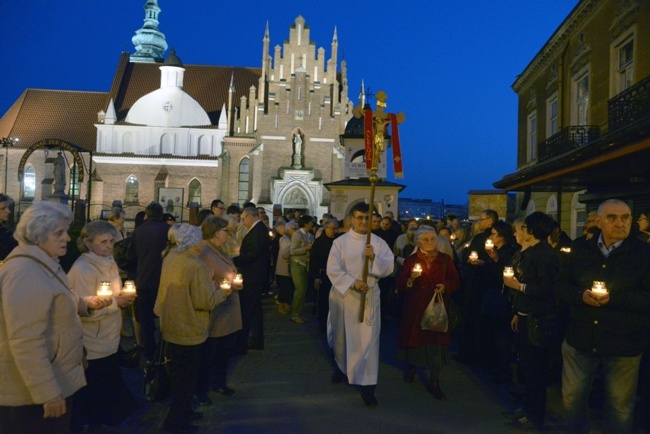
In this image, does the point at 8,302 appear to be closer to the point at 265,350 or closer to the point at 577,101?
the point at 265,350

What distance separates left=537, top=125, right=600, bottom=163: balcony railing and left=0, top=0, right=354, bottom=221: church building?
1983 cm

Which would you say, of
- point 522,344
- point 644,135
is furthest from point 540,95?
point 522,344

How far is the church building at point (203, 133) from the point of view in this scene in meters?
42.6

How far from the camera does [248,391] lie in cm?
684

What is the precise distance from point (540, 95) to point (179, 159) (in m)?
28.4

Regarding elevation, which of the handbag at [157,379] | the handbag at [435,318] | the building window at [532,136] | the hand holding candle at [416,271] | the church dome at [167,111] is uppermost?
the church dome at [167,111]

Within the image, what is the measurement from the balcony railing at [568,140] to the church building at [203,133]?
19.8 meters

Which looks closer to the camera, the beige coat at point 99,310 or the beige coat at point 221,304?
the beige coat at point 99,310

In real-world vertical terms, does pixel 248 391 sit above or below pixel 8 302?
below

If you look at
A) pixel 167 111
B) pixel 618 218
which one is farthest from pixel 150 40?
pixel 618 218

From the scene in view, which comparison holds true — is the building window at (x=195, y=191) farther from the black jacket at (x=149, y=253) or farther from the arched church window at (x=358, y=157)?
the black jacket at (x=149, y=253)

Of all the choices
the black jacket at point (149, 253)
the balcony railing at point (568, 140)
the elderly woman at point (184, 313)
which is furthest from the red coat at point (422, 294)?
the balcony railing at point (568, 140)

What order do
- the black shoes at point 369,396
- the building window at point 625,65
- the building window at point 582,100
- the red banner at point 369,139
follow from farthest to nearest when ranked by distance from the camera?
the building window at point 582,100 → the building window at point 625,65 → the red banner at point 369,139 → the black shoes at point 369,396

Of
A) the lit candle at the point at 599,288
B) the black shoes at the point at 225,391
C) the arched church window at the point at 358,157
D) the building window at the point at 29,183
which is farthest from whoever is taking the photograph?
the building window at the point at 29,183
